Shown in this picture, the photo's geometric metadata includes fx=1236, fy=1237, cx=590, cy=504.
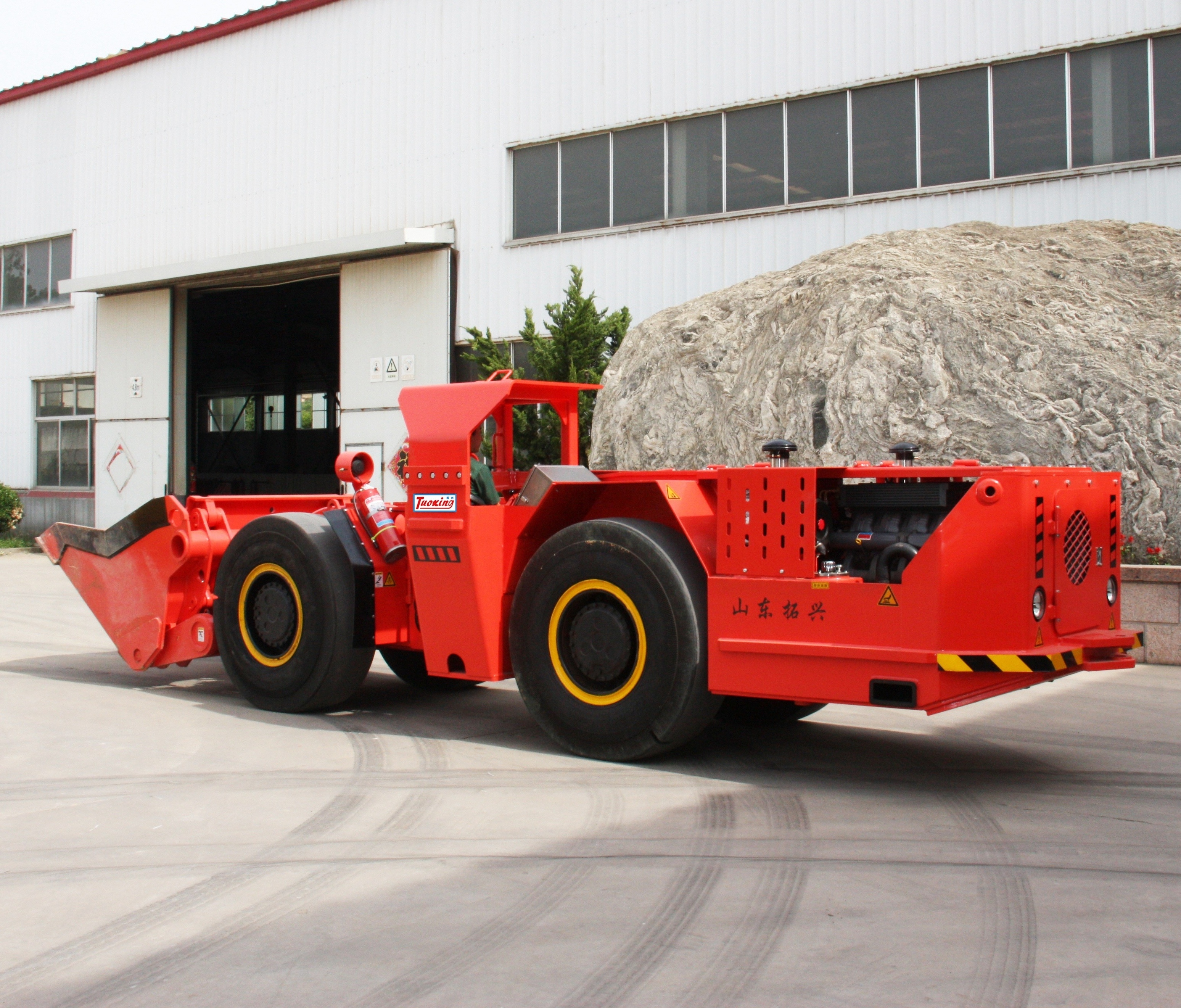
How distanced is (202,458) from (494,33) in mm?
25228

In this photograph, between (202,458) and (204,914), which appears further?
(202,458)

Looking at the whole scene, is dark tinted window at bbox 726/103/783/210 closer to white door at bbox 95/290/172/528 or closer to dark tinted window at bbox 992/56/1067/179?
dark tinted window at bbox 992/56/1067/179

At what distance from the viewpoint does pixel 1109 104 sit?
14.8 meters

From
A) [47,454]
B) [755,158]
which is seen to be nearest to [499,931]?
[755,158]

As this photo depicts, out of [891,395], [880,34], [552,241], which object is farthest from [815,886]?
[552,241]

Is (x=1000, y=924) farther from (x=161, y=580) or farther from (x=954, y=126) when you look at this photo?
(x=954, y=126)

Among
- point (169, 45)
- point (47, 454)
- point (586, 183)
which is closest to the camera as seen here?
point (586, 183)

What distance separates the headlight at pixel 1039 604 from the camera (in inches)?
Result: 227

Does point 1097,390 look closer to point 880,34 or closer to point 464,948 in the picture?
point 880,34

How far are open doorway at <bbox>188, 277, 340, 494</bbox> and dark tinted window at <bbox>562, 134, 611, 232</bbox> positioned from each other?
897cm

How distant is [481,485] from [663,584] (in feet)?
5.00

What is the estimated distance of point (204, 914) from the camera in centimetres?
434

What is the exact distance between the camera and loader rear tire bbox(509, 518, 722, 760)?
6273 millimetres

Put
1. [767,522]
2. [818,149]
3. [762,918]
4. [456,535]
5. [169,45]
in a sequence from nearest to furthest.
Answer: [762,918] < [767,522] < [456,535] < [818,149] < [169,45]
